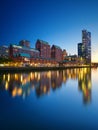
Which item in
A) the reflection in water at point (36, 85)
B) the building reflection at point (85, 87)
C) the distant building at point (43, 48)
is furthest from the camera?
the distant building at point (43, 48)

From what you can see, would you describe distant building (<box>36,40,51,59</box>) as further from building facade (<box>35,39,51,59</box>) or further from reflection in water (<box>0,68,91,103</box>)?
reflection in water (<box>0,68,91,103</box>)

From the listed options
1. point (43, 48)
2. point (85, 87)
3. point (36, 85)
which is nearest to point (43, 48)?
point (43, 48)

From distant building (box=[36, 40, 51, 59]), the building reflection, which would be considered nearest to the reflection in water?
A: the building reflection

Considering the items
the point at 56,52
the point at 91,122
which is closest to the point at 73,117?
the point at 91,122

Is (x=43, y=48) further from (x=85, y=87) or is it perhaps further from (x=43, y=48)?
(x=85, y=87)

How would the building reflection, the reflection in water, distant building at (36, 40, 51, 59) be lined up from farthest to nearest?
distant building at (36, 40, 51, 59) < the reflection in water < the building reflection

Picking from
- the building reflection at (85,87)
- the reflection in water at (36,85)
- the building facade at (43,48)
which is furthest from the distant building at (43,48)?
the building reflection at (85,87)

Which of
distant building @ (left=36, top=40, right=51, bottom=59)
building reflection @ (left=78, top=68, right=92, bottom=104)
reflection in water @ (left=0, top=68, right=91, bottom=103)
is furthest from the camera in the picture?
distant building @ (left=36, top=40, right=51, bottom=59)

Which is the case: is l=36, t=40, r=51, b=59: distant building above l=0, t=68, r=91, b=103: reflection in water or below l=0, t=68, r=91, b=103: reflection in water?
above

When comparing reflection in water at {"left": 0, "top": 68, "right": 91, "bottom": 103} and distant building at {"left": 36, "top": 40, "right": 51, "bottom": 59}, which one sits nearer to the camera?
reflection in water at {"left": 0, "top": 68, "right": 91, "bottom": 103}

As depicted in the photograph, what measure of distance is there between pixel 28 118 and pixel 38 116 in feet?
2.82

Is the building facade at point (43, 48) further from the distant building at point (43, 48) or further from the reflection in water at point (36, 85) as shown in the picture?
the reflection in water at point (36, 85)

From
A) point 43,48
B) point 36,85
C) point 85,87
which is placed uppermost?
point 43,48

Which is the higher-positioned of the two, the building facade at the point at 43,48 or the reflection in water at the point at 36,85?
the building facade at the point at 43,48
